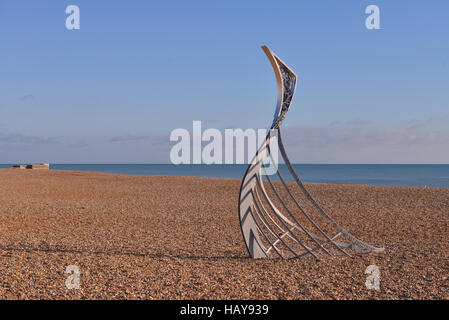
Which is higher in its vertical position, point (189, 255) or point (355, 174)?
point (189, 255)

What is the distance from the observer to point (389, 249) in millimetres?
9008

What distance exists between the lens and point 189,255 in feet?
27.2

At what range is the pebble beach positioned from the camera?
604 centimetres

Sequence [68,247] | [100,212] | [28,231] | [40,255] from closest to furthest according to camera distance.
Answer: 1. [40,255]
2. [68,247]
3. [28,231]
4. [100,212]

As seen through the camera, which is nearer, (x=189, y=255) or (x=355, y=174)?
(x=189, y=255)

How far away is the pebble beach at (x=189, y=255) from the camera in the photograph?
6.04m

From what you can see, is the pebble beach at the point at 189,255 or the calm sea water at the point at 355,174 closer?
the pebble beach at the point at 189,255

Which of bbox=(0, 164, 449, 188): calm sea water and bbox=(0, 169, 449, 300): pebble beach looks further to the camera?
bbox=(0, 164, 449, 188): calm sea water

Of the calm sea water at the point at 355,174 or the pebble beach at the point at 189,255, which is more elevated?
the pebble beach at the point at 189,255

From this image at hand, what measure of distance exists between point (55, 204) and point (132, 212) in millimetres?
3711

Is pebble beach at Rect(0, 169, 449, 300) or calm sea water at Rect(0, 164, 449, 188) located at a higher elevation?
pebble beach at Rect(0, 169, 449, 300)
